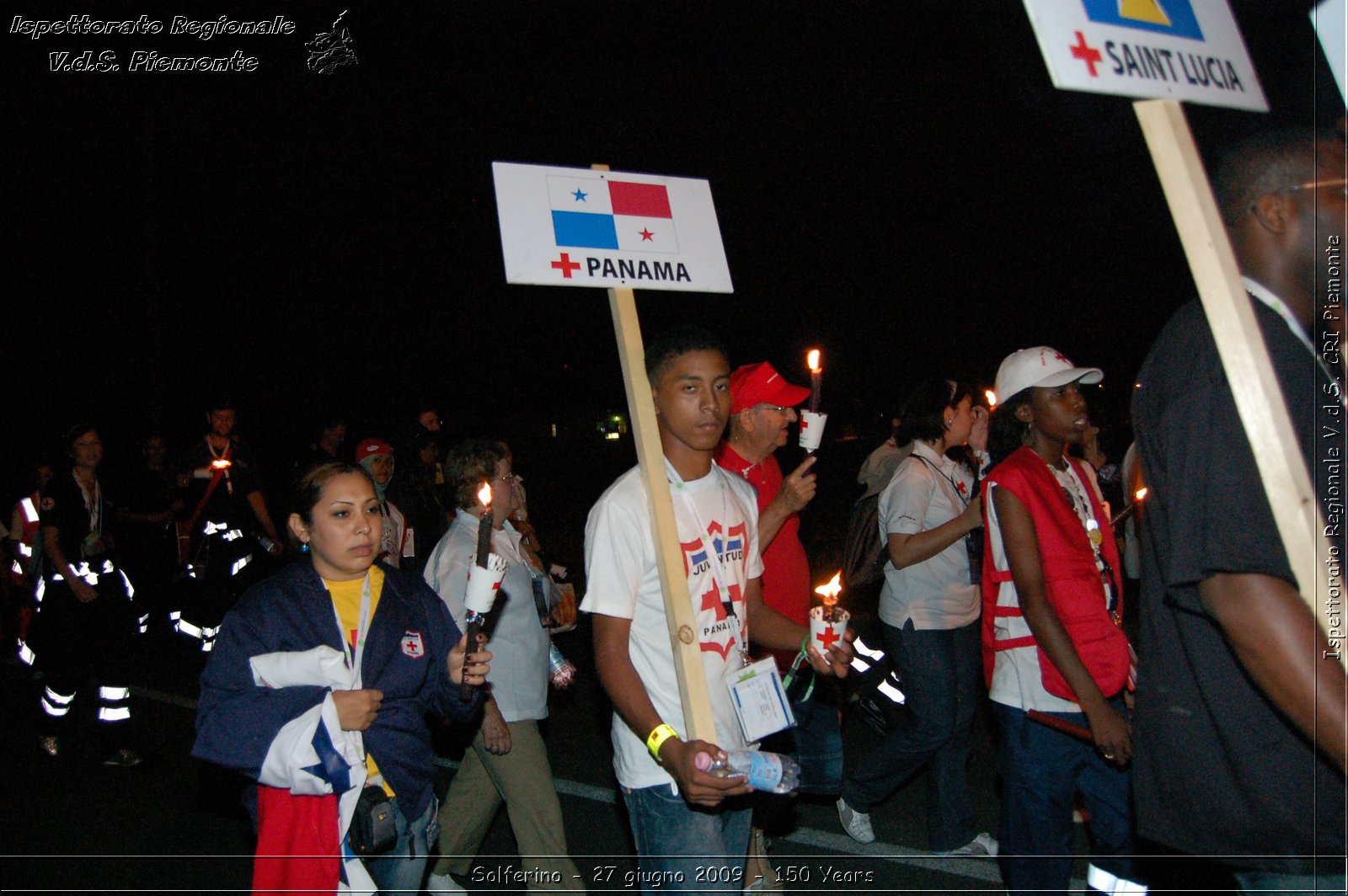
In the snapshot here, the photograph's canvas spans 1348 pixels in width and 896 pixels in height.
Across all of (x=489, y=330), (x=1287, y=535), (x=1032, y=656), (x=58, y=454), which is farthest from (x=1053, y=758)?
(x=489, y=330)

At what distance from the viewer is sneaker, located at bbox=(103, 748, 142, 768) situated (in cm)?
671

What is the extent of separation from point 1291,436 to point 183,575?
31.7ft

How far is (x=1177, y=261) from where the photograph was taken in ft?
53.4

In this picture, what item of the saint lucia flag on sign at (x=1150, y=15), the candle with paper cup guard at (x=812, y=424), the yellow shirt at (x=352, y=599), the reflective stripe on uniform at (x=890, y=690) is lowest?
the reflective stripe on uniform at (x=890, y=690)

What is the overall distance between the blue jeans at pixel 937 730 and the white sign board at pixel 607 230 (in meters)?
2.41

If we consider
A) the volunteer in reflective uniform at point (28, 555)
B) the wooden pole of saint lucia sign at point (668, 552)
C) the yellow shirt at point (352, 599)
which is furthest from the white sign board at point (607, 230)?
the volunteer in reflective uniform at point (28, 555)

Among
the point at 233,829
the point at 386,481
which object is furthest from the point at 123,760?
the point at 386,481

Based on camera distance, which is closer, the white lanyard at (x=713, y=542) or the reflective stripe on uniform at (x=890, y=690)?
the white lanyard at (x=713, y=542)

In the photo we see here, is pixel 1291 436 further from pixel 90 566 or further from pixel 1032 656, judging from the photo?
pixel 90 566

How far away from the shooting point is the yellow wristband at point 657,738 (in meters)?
2.75

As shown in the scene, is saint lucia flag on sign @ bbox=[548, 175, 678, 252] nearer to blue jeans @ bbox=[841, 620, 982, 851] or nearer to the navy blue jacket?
the navy blue jacket

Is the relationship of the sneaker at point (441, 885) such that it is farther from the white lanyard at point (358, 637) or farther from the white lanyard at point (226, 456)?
the white lanyard at point (226, 456)

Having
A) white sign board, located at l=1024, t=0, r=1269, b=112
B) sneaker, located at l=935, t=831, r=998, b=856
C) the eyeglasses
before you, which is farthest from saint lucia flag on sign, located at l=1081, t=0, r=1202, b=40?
sneaker, located at l=935, t=831, r=998, b=856

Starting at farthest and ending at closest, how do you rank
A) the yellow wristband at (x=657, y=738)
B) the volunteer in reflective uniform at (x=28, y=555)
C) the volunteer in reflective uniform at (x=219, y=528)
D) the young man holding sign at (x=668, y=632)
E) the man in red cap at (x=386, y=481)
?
the volunteer in reflective uniform at (x=219, y=528) → the man in red cap at (x=386, y=481) → the volunteer in reflective uniform at (x=28, y=555) → the young man holding sign at (x=668, y=632) → the yellow wristband at (x=657, y=738)
